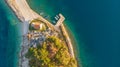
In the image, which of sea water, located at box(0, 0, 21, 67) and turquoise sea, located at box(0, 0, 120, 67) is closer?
sea water, located at box(0, 0, 21, 67)

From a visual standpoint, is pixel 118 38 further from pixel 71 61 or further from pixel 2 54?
pixel 2 54

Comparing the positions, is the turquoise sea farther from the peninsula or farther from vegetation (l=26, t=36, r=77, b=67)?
vegetation (l=26, t=36, r=77, b=67)

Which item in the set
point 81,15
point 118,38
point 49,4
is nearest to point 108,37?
point 118,38

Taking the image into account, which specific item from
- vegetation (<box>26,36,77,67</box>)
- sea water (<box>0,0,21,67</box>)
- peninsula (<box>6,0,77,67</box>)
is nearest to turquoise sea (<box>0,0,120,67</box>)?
peninsula (<box>6,0,77,67</box>)

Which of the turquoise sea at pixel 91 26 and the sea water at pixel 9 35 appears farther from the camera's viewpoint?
the turquoise sea at pixel 91 26

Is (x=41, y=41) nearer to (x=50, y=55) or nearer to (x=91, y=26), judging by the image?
(x=50, y=55)

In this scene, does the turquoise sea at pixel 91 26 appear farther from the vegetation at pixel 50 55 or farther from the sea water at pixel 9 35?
the sea water at pixel 9 35

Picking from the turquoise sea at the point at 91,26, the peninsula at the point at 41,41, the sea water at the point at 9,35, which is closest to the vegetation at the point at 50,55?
the peninsula at the point at 41,41
